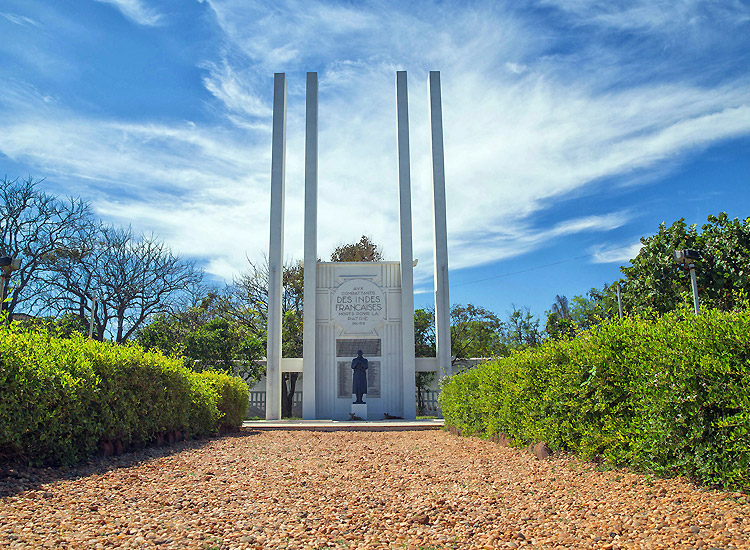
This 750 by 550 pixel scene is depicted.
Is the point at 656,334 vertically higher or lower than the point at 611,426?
higher

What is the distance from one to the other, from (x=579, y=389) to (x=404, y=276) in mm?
12123

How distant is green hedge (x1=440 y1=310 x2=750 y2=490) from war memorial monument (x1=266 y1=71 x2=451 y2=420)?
33.3 feet

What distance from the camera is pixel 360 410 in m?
16.2

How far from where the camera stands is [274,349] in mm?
17062

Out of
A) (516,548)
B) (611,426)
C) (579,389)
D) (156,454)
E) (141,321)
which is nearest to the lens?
(516,548)

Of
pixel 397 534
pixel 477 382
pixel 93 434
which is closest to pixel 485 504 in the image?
pixel 397 534

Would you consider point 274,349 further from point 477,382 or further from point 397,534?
point 397,534

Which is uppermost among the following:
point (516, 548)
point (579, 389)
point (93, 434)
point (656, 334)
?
point (656, 334)

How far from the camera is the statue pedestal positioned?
637 inches

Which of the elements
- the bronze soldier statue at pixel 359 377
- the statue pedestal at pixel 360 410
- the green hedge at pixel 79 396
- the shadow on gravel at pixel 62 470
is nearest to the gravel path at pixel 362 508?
the shadow on gravel at pixel 62 470

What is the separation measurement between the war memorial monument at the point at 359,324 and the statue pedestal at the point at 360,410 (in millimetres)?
61

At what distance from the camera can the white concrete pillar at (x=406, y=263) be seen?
16750 mm

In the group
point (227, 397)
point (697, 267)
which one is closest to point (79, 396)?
point (227, 397)

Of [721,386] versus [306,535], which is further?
[721,386]
